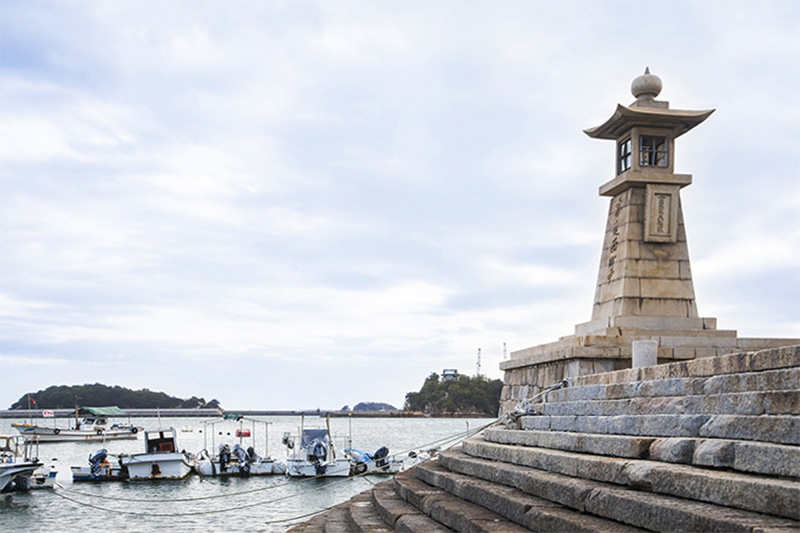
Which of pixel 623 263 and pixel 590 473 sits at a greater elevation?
pixel 623 263

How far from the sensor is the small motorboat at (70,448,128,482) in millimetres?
38656

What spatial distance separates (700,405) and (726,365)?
390 millimetres

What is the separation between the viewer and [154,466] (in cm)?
3903

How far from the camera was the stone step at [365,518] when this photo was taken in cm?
859

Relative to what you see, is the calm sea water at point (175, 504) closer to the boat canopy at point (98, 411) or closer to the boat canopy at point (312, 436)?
the boat canopy at point (312, 436)

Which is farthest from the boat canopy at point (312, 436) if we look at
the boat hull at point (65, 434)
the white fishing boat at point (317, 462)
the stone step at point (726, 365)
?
the boat hull at point (65, 434)

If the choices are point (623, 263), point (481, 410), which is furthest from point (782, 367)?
Result: point (481, 410)

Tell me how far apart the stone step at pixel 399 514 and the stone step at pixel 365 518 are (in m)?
0.07

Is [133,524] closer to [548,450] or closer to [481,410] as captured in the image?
[548,450]

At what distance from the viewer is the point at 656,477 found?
539 cm

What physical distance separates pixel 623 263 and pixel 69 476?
36.2 metres

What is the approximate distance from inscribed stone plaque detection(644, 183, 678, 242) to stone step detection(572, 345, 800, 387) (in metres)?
7.37

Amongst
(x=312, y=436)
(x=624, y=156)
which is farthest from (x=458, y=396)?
(x=624, y=156)

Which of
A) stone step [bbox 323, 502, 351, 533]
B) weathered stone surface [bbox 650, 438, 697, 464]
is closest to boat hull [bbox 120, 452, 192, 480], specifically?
stone step [bbox 323, 502, 351, 533]
